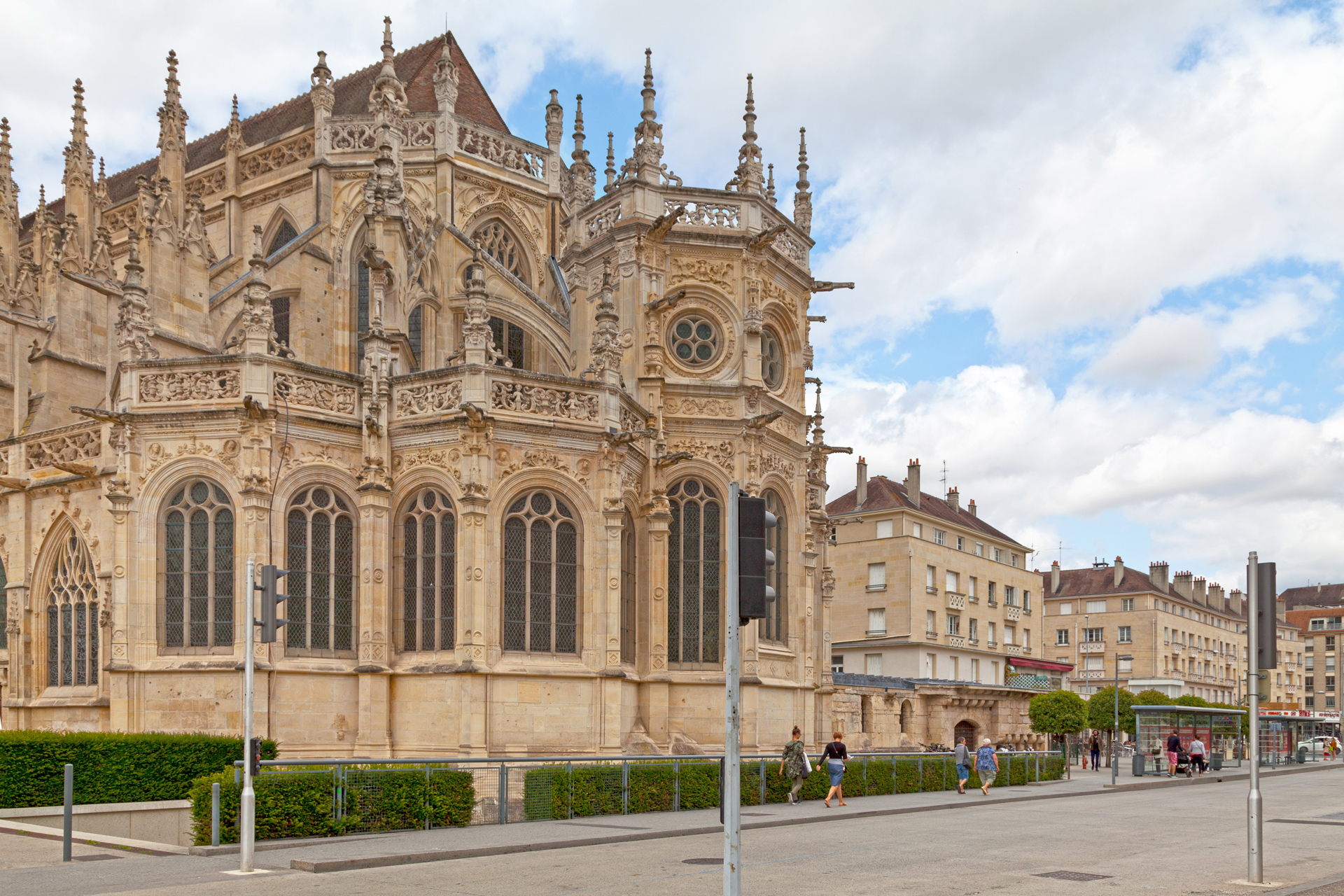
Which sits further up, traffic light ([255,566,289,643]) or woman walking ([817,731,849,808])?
traffic light ([255,566,289,643])

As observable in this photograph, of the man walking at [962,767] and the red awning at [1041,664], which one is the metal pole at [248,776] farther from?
the red awning at [1041,664]

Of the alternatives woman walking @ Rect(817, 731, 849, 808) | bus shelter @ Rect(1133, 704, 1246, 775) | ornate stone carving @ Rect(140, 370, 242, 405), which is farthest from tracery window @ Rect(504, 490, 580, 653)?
bus shelter @ Rect(1133, 704, 1246, 775)

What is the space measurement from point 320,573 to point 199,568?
6.48ft

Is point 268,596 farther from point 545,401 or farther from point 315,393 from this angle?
point 545,401

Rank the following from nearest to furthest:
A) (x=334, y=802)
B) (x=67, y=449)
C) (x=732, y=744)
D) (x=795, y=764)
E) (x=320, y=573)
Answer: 1. (x=732, y=744)
2. (x=334, y=802)
3. (x=795, y=764)
4. (x=320, y=573)
5. (x=67, y=449)

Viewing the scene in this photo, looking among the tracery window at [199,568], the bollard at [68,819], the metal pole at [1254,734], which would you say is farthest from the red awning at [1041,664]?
the bollard at [68,819]

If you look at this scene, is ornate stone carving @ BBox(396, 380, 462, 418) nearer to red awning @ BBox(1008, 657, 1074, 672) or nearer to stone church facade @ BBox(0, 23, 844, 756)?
stone church facade @ BBox(0, 23, 844, 756)

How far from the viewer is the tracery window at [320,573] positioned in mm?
22125

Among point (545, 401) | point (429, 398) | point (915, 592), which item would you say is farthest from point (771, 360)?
point (915, 592)

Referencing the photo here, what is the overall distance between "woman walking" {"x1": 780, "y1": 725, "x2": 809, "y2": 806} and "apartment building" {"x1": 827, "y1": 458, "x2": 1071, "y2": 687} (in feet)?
115

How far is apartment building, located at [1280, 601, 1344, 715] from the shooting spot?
371 ft

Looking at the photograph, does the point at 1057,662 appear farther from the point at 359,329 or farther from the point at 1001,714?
the point at 359,329

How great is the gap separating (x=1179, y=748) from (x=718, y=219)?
20.0m

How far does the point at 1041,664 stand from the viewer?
6756 centimetres
